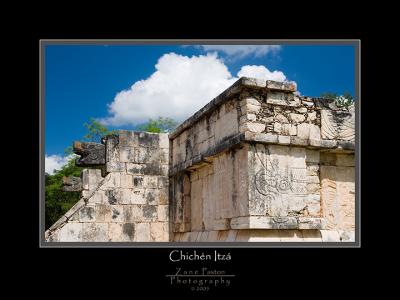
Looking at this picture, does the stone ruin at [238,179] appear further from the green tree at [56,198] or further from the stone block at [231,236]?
the green tree at [56,198]

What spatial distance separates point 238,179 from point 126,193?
311cm

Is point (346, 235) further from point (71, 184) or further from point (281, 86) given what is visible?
point (71, 184)

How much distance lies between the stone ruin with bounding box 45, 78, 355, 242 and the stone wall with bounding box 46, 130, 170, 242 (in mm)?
18

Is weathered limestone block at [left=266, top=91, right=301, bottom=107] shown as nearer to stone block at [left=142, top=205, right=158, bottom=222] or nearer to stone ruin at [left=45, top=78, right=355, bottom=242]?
stone ruin at [left=45, top=78, right=355, bottom=242]

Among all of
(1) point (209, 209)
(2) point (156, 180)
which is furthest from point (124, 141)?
(1) point (209, 209)

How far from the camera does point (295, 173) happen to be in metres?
7.12

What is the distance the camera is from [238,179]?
7121 mm

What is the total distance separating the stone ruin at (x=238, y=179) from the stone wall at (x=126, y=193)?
0.7 inches

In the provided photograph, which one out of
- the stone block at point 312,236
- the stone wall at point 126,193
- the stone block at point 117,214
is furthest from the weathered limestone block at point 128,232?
the stone block at point 312,236

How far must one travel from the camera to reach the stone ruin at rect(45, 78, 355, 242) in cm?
693

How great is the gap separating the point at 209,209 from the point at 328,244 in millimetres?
2687

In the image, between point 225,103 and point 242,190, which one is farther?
point 225,103

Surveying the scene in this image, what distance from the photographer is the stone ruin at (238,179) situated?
6.93 m
